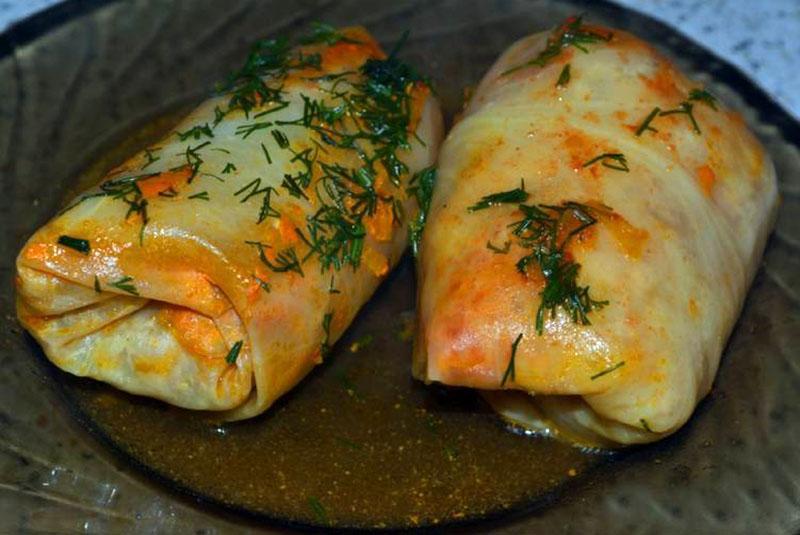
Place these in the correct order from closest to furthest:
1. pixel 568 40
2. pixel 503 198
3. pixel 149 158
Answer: pixel 503 198, pixel 149 158, pixel 568 40

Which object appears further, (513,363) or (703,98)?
(703,98)

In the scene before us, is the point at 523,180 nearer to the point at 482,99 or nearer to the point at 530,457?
the point at 482,99

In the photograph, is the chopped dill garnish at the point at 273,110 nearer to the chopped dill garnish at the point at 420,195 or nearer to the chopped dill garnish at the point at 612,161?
the chopped dill garnish at the point at 420,195

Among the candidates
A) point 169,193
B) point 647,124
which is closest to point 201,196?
point 169,193

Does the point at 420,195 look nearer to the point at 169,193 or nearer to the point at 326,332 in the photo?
the point at 326,332

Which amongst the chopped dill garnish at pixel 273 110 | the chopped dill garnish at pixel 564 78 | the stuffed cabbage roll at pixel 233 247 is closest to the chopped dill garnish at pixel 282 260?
the stuffed cabbage roll at pixel 233 247

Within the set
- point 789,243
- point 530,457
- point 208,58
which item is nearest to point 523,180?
point 530,457
